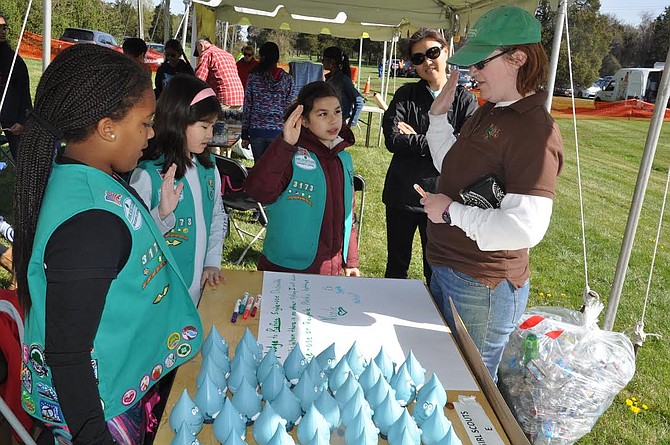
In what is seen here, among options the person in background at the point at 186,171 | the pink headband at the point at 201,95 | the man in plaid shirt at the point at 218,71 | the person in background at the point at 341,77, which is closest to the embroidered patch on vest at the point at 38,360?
the person in background at the point at 186,171

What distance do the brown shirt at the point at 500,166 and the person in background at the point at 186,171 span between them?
0.84 m

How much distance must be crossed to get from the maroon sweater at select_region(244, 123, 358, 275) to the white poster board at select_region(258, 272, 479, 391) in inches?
14.4

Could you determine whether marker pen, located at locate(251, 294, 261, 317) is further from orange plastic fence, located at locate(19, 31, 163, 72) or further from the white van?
the white van

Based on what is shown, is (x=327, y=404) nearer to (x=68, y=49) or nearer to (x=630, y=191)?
(x=68, y=49)

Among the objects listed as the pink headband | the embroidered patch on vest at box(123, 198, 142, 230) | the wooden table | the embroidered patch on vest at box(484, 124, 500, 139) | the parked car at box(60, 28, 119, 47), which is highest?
the parked car at box(60, 28, 119, 47)

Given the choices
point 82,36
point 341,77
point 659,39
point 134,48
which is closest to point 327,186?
point 341,77

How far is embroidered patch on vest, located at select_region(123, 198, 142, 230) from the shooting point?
1.21 meters

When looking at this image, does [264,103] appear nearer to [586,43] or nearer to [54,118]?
[54,118]

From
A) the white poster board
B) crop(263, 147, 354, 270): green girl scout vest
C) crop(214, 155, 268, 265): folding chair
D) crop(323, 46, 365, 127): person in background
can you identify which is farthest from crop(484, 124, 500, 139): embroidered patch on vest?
crop(323, 46, 365, 127): person in background

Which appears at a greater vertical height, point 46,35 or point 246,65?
point 46,35

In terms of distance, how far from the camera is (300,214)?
2.32 meters

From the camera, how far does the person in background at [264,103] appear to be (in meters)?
5.81

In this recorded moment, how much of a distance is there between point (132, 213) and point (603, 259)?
17.5 ft

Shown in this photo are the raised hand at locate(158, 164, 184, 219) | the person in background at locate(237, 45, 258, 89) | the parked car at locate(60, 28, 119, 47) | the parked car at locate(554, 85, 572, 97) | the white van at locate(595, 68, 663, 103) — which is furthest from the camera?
the parked car at locate(554, 85, 572, 97)
